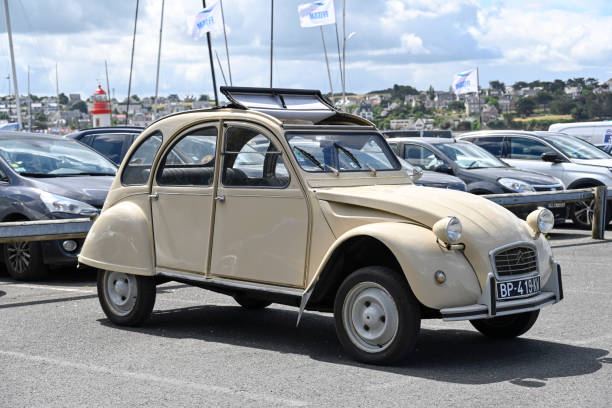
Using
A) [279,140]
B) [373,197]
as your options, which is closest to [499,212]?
[373,197]

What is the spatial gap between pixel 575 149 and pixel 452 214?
12.6 metres

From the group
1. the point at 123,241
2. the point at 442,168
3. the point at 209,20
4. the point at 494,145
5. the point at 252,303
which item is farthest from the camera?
the point at 209,20

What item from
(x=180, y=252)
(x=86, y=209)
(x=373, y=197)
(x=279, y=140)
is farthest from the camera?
(x=86, y=209)

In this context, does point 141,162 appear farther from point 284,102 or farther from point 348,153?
point 348,153

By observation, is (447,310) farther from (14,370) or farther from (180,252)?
(14,370)

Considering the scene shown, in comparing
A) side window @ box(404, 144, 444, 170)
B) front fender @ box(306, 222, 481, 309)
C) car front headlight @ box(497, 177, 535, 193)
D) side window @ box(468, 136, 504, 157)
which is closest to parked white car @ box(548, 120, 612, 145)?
side window @ box(468, 136, 504, 157)

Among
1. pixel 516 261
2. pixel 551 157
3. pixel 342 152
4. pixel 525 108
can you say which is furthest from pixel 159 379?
pixel 525 108

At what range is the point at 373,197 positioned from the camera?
7090 millimetres

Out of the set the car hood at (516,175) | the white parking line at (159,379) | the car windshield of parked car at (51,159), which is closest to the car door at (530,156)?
the car hood at (516,175)

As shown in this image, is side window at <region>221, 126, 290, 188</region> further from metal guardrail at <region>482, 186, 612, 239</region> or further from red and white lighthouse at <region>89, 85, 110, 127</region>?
red and white lighthouse at <region>89, 85, 110, 127</region>

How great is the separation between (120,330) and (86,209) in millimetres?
3291

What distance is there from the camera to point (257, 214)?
7.51 meters

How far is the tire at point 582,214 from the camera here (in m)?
17.4

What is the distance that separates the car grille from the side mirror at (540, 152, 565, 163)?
1125 cm
